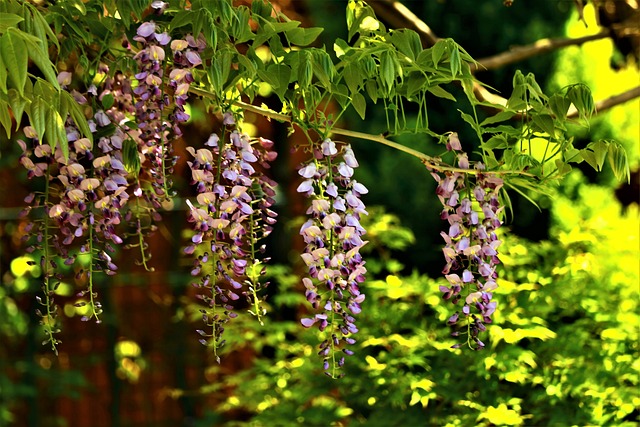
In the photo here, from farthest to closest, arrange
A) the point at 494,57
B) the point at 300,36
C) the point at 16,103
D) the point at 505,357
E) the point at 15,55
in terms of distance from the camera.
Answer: the point at 494,57
the point at 505,357
the point at 300,36
the point at 16,103
the point at 15,55

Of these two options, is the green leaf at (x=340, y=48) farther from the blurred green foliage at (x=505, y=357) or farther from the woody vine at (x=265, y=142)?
the blurred green foliage at (x=505, y=357)

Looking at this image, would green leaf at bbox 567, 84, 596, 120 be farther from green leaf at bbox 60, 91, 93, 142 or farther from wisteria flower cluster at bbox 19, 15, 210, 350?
green leaf at bbox 60, 91, 93, 142

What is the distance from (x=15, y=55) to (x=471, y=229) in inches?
32.8

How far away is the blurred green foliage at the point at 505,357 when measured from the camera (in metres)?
2.75

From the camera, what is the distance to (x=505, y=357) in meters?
2.73

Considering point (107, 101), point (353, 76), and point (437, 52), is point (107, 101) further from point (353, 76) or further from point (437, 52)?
point (437, 52)

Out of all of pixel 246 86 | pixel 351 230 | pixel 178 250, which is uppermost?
pixel 178 250

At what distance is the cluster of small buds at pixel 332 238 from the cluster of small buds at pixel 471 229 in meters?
0.18

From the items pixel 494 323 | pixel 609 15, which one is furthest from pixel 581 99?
pixel 609 15

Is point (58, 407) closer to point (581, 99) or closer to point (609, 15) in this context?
point (609, 15)

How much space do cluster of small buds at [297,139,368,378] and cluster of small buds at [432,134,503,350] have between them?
0.18 m

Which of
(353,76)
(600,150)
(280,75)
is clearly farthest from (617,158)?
(280,75)

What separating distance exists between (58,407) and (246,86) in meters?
A: 3.37

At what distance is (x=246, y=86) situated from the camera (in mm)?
1626
